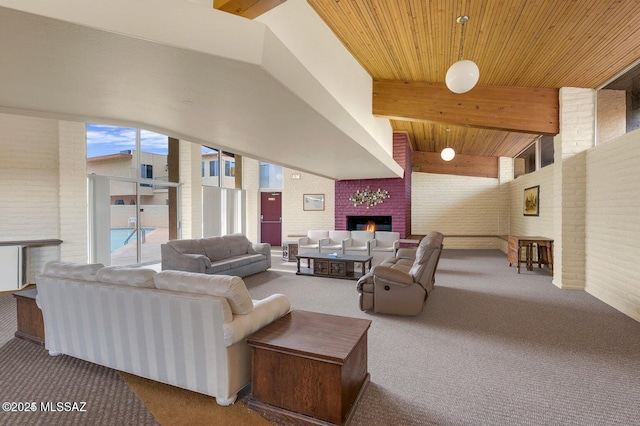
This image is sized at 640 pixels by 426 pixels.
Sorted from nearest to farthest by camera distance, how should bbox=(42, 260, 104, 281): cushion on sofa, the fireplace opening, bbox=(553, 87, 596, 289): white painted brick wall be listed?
bbox=(42, 260, 104, 281): cushion on sofa, bbox=(553, 87, 596, 289): white painted brick wall, the fireplace opening

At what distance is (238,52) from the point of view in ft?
6.80

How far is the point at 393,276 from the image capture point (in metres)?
3.91

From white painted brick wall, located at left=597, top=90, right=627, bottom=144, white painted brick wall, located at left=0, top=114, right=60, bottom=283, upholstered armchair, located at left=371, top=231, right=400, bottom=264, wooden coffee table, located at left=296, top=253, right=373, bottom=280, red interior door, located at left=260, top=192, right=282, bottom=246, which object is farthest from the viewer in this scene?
red interior door, located at left=260, top=192, right=282, bottom=246

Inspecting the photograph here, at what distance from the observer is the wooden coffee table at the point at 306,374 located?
1876mm

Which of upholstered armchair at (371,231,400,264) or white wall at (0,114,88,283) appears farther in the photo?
upholstered armchair at (371,231,400,264)

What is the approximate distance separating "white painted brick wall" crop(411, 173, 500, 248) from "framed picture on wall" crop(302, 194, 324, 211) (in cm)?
315

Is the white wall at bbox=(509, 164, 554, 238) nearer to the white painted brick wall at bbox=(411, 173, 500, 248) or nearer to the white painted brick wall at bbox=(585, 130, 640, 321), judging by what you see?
the white painted brick wall at bbox=(411, 173, 500, 248)

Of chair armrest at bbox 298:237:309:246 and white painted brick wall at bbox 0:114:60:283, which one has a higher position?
white painted brick wall at bbox 0:114:60:283

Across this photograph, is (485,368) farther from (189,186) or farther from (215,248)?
(189,186)

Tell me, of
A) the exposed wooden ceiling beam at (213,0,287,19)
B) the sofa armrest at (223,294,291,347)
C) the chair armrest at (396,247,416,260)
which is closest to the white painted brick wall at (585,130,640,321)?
the chair armrest at (396,247,416,260)

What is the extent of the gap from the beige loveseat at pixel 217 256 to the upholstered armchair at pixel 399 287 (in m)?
2.76

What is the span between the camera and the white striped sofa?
82.7 inches

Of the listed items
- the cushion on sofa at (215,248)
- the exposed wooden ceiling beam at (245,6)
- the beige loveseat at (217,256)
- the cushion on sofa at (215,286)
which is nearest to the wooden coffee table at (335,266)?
the beige loveseat at (217,256)

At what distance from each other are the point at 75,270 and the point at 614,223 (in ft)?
20.2
